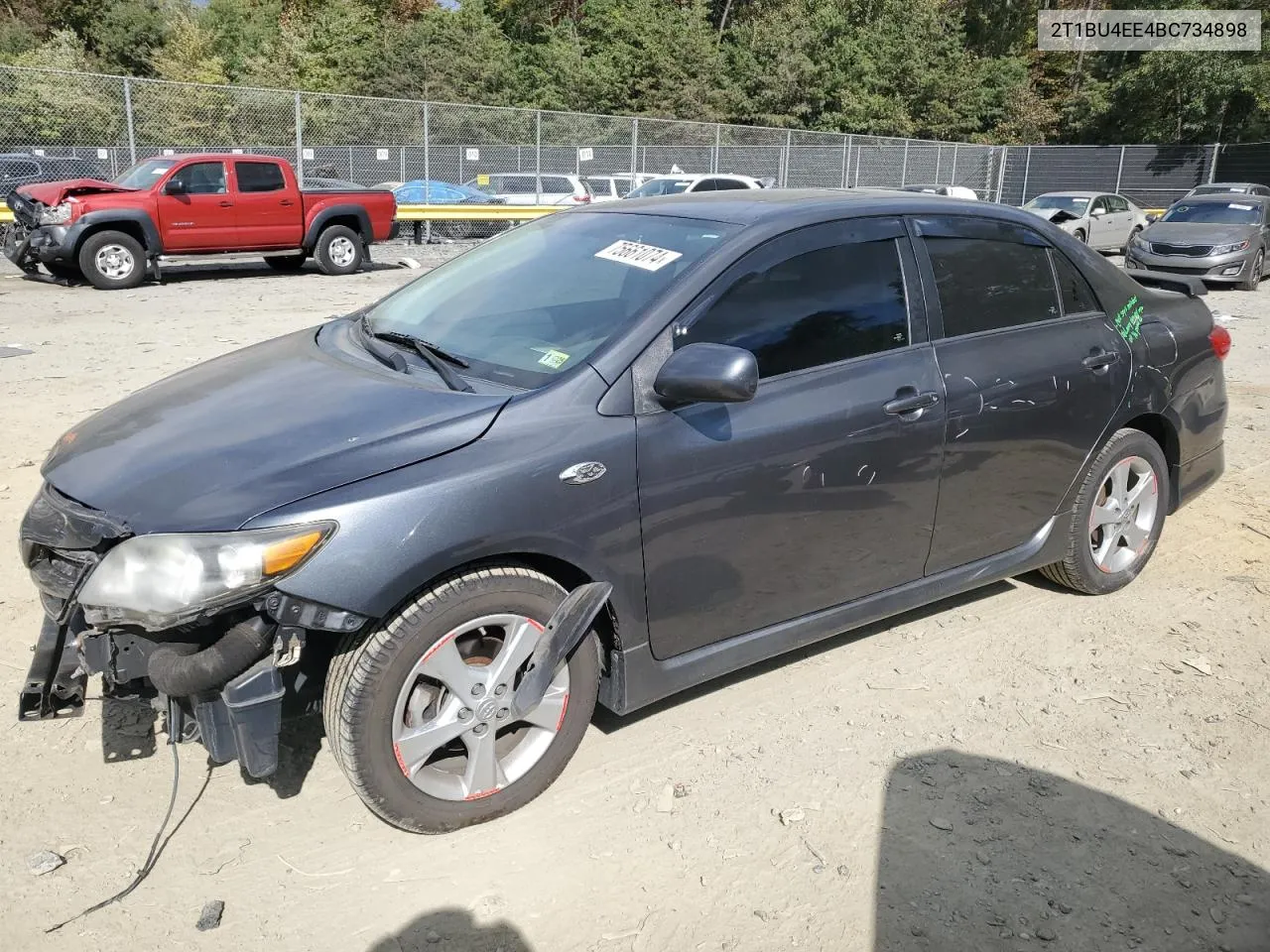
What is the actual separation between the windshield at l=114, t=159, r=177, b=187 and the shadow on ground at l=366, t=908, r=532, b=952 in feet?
46.6

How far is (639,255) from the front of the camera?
3.45 m

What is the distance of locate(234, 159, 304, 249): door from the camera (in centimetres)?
1508

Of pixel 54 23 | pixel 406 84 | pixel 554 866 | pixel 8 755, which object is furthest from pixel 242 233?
pixel 54 23

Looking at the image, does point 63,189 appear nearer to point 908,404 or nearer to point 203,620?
point 203,620

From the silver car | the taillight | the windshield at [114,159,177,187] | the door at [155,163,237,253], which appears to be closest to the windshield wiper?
the taillight

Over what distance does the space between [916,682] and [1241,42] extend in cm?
4185

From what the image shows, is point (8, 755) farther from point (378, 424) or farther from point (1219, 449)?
point (1219, 449)

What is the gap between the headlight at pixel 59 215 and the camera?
13.5m

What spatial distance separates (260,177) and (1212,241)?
15201 millimetres

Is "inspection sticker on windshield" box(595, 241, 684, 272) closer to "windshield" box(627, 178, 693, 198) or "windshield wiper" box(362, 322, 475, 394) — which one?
"windshield wiper" box(362, 322, 475, 394)

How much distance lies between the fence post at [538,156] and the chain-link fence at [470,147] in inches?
1.5

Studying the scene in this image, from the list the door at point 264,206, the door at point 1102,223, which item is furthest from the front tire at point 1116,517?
the door at point 1102,223

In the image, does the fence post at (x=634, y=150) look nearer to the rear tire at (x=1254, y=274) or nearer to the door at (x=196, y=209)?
the door at (x=196, y=209)

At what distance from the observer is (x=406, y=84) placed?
138ft
